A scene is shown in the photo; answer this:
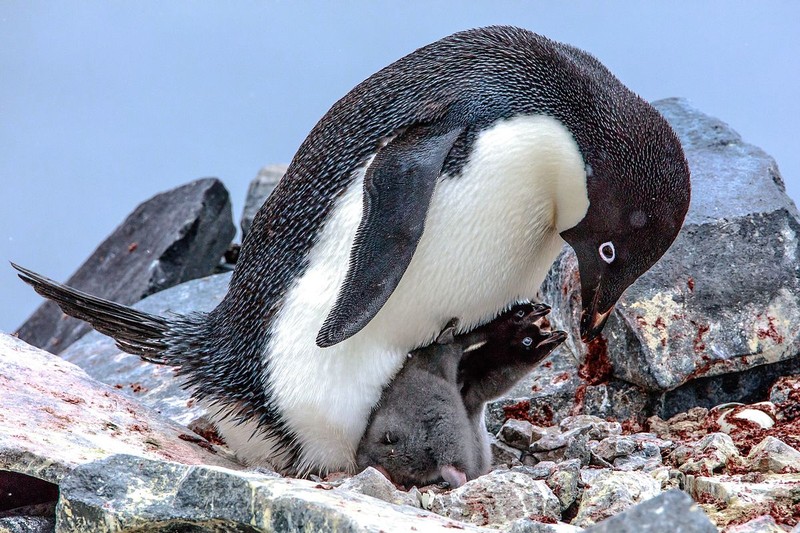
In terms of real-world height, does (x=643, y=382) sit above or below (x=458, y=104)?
below

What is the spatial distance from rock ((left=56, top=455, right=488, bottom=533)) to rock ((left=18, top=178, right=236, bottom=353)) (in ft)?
12.2

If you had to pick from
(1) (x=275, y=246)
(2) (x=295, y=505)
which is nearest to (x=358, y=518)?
(2) (x=295, y=505)

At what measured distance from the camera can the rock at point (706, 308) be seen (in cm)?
368

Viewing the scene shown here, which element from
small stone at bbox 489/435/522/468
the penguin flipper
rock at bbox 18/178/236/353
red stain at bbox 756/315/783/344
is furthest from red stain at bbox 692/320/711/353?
rock at bbox 18/178/236/353

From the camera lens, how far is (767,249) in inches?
153

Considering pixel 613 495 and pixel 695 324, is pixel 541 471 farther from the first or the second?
pixel 695 324

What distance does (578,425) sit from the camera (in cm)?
348

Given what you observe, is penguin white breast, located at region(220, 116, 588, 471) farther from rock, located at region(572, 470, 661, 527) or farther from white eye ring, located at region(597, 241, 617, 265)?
rock, located at region(572, 470, 661, 527)

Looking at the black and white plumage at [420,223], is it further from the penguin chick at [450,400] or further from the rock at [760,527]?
the rock at [760,527]

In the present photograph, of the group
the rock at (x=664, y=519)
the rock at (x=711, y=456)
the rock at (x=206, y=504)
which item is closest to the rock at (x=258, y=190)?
the rock at (x=711, y=456)

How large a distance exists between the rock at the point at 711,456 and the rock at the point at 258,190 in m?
3.92

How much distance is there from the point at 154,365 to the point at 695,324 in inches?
88.6

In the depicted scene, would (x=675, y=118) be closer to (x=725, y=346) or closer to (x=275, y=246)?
(x=725, y=346)

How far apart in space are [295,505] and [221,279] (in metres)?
3.57
